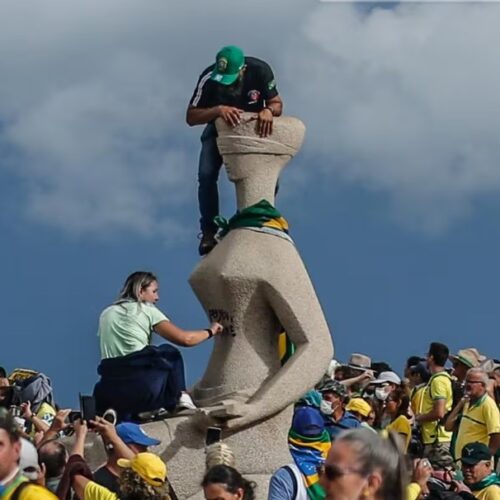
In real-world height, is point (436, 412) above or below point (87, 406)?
above

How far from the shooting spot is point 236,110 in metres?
11.7

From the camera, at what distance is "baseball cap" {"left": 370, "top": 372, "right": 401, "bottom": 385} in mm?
16094

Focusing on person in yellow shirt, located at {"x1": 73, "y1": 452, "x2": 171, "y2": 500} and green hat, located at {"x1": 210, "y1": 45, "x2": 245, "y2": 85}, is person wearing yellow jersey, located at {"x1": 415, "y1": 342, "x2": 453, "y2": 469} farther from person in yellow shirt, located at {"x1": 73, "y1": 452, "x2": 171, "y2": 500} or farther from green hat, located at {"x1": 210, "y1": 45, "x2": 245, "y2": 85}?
person in yellow shirt, located at {"x1": 73, "y1": 452, "x2": 171, "y2": 500}

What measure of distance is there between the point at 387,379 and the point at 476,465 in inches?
226

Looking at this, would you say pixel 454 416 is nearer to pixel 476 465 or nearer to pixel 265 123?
pixel 476 465

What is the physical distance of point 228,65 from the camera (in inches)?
466

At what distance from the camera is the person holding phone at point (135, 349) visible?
1077cm

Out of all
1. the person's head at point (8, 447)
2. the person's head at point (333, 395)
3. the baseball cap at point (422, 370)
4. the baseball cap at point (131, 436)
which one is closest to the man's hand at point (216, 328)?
the person's head at point (333, 395)

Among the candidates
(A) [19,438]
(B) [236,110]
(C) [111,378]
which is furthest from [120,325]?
(A) [19,438]

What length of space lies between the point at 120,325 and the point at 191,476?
3.94ft

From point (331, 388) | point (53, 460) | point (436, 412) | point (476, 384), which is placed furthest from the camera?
point (436, 412)

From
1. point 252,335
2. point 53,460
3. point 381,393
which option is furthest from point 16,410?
point 53,460

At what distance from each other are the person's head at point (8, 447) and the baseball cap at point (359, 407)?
24.6ft

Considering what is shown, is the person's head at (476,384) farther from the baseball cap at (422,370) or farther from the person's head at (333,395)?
the baseball cap at (422,370)
